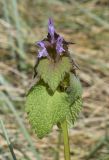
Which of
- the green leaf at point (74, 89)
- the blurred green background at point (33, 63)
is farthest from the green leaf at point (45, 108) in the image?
the blurred green background at point (33, 63)

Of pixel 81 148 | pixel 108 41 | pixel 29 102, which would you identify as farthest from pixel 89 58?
pixel 29 102

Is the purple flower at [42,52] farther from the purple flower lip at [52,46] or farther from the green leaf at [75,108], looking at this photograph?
the green leaf at [75,108]

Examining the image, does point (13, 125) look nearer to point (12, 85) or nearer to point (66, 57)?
point (12, 85)

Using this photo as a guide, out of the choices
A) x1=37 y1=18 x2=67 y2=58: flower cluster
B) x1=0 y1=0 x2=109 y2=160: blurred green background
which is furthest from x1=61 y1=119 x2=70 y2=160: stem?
x1=0 y1=0 x2=109 y2=160: blurred green background

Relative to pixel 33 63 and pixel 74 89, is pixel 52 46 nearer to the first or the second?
pixel 74 89

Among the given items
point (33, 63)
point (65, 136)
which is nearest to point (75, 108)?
point (65, 136)

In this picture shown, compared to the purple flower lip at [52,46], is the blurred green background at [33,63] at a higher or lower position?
lower
